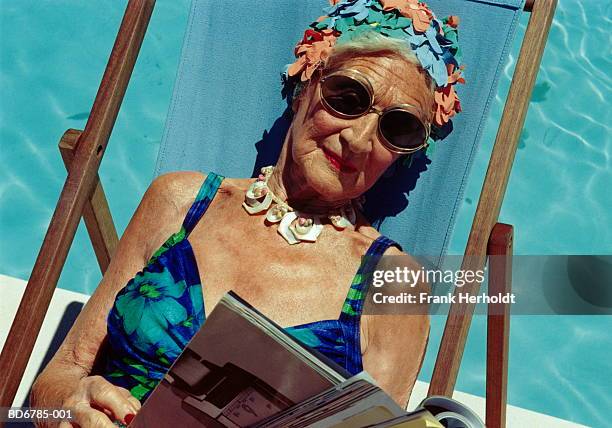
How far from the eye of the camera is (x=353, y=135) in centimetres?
228

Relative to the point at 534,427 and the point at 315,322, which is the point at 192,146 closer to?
the point at 315,322

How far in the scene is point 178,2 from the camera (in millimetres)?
5371

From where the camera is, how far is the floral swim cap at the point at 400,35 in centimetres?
235

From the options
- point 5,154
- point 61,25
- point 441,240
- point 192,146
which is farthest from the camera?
point 61,25

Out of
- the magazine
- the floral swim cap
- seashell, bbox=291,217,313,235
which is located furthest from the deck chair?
the magazine

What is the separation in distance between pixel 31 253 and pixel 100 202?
1.78 metres

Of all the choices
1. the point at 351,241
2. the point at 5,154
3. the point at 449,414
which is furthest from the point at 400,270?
the point at 5,154

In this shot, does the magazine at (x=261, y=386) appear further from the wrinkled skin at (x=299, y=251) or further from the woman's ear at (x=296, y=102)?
the woman's ear at (x=296, y=102)

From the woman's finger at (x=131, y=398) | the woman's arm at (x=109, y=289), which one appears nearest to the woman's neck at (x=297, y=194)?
the woman's arm at (x=109, y=289)

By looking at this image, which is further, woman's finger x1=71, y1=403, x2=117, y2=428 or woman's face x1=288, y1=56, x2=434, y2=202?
A: woman's face x1=288, y1=56, x2=434, y2=202

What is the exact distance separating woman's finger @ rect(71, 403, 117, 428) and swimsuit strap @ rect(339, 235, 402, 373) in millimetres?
609

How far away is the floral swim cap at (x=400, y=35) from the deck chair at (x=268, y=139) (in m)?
0.20

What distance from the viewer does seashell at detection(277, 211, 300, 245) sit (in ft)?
8.00

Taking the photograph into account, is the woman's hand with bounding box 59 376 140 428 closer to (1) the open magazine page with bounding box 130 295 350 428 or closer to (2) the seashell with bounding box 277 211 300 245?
(1) the open magazine page with bounding box 130 295 350 428
